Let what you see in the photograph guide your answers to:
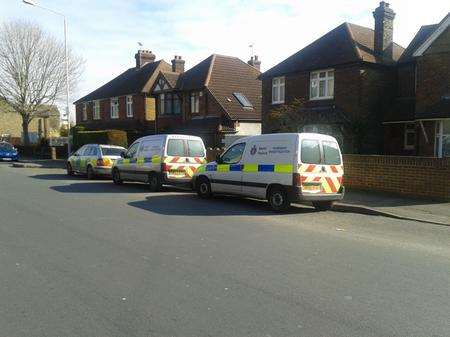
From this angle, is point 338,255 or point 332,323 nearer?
point 332,323

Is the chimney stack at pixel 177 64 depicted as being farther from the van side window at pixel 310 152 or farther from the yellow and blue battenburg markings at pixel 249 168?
the van side window at pixel 310 152

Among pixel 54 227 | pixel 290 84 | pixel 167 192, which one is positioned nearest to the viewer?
pixel 54 227

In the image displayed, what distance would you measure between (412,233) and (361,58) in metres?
14.7

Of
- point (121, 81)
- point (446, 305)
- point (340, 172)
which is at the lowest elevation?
point (446, 305)

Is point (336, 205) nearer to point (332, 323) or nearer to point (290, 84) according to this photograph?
point (332, 323)

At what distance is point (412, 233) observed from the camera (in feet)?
28.5

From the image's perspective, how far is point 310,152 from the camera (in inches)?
434

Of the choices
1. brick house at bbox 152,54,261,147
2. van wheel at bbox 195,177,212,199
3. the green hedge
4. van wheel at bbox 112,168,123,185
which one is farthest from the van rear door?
the green hedge

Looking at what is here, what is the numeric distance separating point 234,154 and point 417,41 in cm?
1677

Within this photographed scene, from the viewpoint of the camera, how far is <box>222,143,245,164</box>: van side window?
40.5 ft

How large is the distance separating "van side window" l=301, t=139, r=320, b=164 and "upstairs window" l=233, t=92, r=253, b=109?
20046 millimetres

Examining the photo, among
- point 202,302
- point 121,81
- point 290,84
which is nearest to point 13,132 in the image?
point 121,81

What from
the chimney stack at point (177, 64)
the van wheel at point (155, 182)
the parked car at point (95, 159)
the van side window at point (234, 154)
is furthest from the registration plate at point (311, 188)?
the chimney stack at point (177, 64)

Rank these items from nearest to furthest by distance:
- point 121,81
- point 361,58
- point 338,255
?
point 338,255 → point 361,58 → point 121,81
